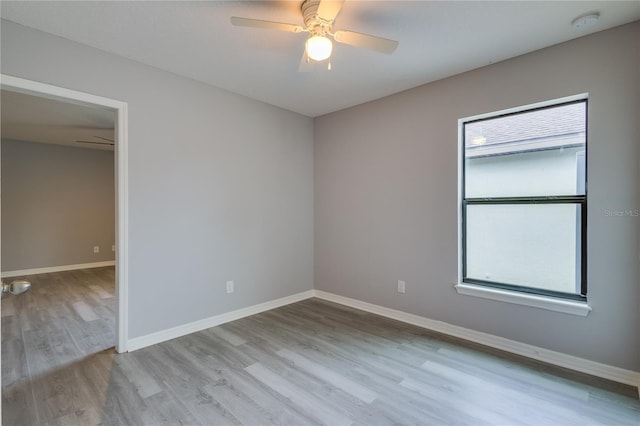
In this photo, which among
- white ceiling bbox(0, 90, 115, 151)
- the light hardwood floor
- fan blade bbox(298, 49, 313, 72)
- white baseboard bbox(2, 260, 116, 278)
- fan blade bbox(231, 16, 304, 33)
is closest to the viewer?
fan blade bbox(231, 16, 304, 33)

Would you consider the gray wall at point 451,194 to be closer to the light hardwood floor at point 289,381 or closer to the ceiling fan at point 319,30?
the light hardwood floor at point 289,381

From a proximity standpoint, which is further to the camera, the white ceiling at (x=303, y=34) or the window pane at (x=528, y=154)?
the window pane at (x=528, y=154)

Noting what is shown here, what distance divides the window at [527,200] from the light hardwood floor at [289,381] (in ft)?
2.34

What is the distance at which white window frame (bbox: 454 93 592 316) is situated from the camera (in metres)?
2.36

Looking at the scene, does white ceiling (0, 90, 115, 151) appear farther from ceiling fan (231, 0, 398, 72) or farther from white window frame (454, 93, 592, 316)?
white window frame (454, 93, 592, 316)

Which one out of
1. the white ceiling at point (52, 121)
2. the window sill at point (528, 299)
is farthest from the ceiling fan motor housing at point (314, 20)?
the window sill at point (528, 299)

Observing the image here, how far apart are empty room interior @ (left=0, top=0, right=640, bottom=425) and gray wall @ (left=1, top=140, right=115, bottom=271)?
6.79 feet

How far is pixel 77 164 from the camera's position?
623cm

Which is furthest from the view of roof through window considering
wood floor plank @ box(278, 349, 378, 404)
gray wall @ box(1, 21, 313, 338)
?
wood floor plank @ box(278, 349, 378, 404)

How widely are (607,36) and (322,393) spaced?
Answer: 10.7 ft

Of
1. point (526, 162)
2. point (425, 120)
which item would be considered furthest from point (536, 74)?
point (425, 120)

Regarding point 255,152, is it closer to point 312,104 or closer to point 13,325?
point 312,104

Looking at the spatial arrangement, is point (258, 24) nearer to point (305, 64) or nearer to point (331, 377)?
A: point (305, 64)

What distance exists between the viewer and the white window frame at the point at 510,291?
2363mm
